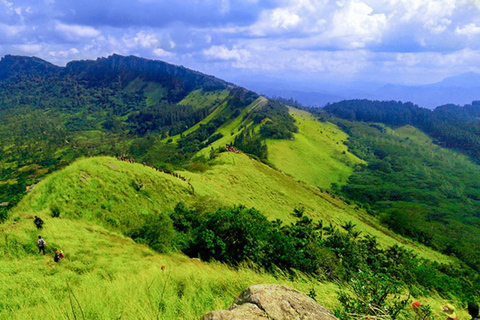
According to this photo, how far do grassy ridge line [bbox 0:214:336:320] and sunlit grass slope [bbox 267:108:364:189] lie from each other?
98.0 metres

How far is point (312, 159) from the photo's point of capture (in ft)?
452

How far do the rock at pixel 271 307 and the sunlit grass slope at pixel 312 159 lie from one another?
104816mm

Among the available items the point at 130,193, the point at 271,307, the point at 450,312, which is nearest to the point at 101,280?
the point at 271,307

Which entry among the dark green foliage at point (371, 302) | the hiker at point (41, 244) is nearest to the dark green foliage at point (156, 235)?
the hiker at point (41, 244)

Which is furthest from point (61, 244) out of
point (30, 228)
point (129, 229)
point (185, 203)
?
point (185, 203)

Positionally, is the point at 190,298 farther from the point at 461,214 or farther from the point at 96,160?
the point at 461,214

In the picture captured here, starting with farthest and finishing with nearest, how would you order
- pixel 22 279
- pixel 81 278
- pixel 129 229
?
pixel 129 229, pixel 81 278, pixel 22 279

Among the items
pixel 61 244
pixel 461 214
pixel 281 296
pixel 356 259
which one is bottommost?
pixel 461 214

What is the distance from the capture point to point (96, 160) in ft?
92.9

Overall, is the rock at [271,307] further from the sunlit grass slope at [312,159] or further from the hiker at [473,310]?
the sunlit grass slope at [312,159]

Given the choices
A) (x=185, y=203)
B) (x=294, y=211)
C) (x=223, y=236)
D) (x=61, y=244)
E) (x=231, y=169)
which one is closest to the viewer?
(x=61, y=244)

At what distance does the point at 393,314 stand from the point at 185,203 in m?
27.6

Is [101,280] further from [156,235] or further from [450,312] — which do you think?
[450,312]

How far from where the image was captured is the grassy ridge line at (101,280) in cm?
707
